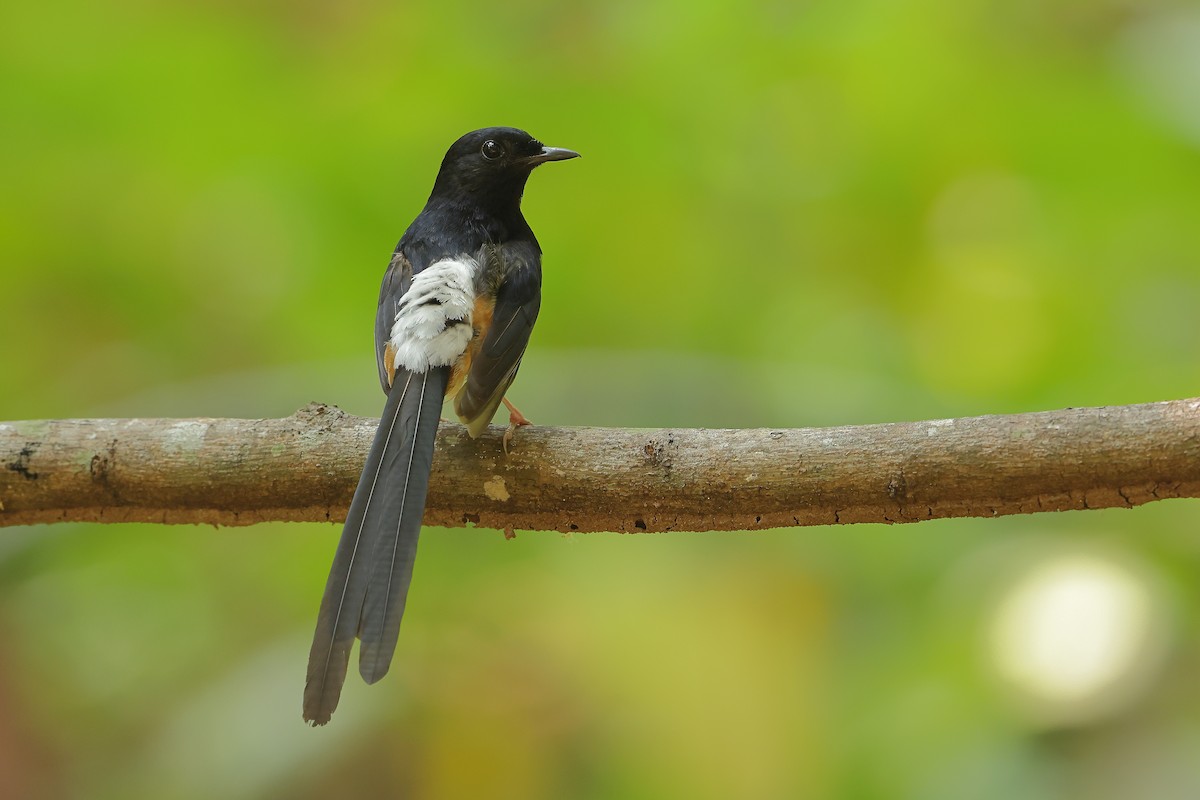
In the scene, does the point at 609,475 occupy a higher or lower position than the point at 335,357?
lower

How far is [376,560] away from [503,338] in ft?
2.53

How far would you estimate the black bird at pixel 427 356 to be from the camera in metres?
2.26

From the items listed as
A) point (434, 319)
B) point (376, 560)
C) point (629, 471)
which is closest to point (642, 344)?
point (434, 319)

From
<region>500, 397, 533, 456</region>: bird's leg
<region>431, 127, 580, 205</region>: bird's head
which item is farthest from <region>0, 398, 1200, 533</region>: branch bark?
<region>431, 127, 580, 205</region>: bird's head

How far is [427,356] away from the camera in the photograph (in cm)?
279

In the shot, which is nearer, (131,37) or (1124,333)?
(1124,333)

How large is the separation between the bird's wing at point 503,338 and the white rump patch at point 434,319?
66mm

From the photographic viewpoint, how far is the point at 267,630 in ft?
16.2

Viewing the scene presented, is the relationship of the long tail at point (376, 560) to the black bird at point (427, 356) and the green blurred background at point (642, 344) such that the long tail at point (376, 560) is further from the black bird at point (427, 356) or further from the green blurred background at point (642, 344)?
the green blurred background at point (642, 344)

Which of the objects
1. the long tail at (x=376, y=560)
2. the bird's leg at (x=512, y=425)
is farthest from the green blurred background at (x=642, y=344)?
the long tail at (x=376, y=560)

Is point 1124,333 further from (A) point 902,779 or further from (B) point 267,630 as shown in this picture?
(B) point 267,630

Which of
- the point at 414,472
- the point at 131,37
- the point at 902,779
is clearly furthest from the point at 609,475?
the point at 131,37

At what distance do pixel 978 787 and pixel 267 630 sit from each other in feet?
9.38

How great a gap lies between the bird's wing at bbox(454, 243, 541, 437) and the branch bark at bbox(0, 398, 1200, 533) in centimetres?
9
